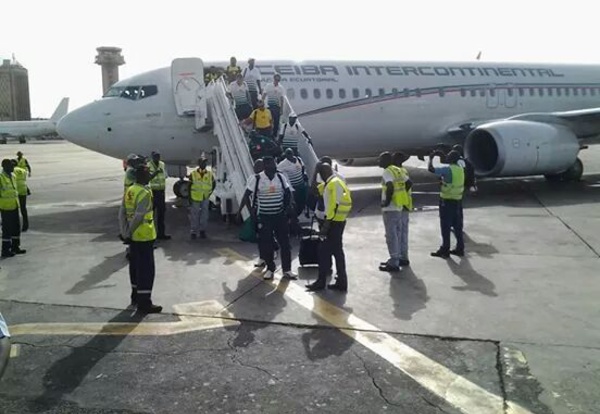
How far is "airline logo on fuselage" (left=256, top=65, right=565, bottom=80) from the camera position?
53.4ft

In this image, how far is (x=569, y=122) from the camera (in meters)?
17.8

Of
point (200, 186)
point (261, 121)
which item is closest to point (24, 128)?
point (261, 121)

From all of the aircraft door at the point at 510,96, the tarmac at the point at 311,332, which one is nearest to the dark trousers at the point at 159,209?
the tarmac at the point at 311,332

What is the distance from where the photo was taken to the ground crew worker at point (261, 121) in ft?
41.8

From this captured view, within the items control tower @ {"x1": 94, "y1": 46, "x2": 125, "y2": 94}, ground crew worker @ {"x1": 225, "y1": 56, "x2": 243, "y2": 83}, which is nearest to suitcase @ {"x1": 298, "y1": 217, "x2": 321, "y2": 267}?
ground crew worker @ {"x1": 225, "y1": 56, "x2": 243, "y2": 83}

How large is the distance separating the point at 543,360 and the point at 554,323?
109 cm

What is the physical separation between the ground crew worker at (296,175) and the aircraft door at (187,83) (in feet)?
14.4

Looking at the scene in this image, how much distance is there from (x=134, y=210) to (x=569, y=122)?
50.5 feet

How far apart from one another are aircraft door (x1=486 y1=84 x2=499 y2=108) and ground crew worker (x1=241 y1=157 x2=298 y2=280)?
42.3 feet

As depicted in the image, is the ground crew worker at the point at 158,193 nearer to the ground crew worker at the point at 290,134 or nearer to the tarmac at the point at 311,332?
the tarmac at the point at 311,332

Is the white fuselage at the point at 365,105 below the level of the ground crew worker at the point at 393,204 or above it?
above

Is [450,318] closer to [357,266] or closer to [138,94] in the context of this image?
[357,266]

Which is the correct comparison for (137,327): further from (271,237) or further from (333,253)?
(333,253)

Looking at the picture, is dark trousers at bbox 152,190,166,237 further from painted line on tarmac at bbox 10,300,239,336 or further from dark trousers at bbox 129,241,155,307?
painted line on tarmac at bbox 10,300,239,336
